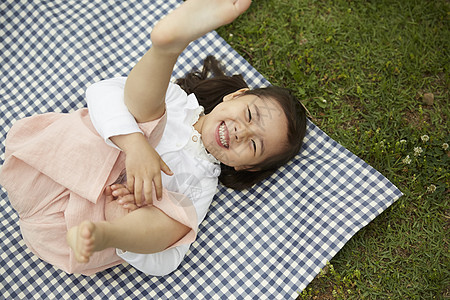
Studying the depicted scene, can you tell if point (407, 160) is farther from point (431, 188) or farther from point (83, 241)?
point (83, 241)

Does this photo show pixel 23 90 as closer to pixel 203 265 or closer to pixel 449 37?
pixel 203 265

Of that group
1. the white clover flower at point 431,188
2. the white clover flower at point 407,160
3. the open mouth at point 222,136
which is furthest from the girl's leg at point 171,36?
the white clover flower at point 431,188

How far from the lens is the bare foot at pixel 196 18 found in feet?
4.39

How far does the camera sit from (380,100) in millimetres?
2244

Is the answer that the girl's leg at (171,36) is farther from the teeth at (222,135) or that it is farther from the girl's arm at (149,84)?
the teeth at (222,135)

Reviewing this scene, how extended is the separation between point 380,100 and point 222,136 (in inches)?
35.8

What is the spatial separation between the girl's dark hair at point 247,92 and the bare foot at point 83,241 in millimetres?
788

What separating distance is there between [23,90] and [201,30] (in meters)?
1.18

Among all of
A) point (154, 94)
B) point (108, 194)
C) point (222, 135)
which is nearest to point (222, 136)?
point (222, 135)

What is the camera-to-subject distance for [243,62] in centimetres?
227

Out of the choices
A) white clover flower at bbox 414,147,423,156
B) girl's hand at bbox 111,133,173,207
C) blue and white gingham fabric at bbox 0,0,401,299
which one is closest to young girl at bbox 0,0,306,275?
girl's hand at bbox 111,133,173,207

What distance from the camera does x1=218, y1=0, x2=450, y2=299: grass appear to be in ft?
6.33

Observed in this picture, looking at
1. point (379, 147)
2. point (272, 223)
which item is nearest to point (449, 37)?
point (379, 147)

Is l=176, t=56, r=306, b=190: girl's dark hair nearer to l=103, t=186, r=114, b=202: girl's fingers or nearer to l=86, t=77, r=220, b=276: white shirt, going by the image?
l=86, t=77, r=220, b=276: white shirt
